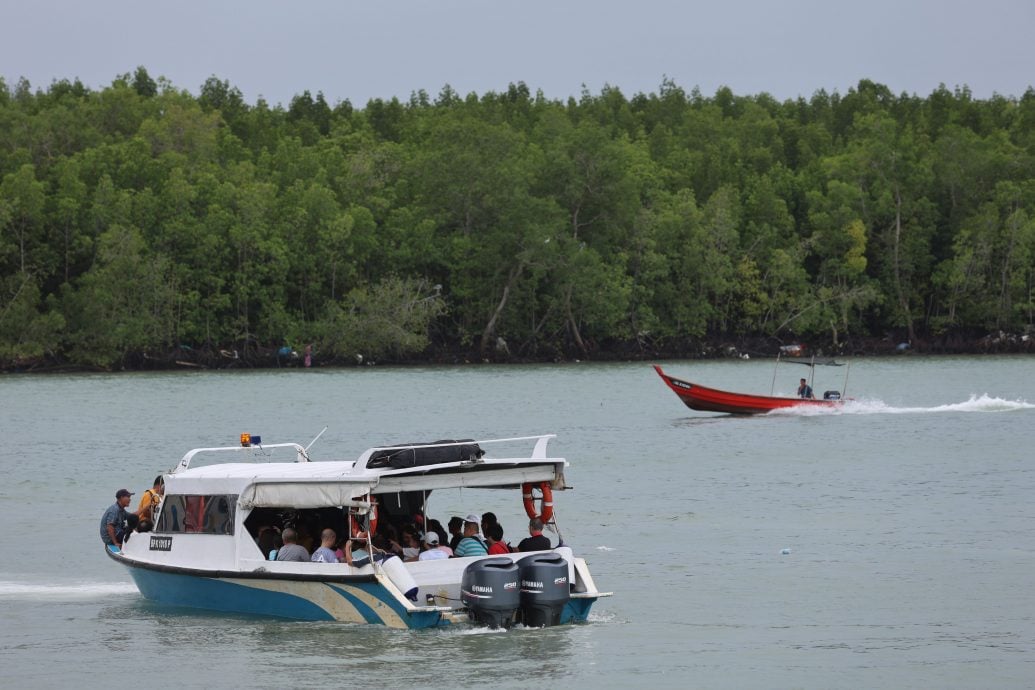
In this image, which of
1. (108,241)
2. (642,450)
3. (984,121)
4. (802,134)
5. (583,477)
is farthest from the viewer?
(984,121)

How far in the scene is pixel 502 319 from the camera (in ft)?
352

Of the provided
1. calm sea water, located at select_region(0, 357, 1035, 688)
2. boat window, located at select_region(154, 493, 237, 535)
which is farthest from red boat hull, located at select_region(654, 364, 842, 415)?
boat window, located at select_region(154, 493, 237, 535)

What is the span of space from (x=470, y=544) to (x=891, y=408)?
4558 centimetres

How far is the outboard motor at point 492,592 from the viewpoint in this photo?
66.6 ft

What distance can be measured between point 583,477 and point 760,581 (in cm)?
1696

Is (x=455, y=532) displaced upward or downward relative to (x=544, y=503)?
downward

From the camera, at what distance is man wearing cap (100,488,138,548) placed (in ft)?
80.5

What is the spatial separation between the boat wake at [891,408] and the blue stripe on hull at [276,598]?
40.3 metres

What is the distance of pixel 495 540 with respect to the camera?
22.4m

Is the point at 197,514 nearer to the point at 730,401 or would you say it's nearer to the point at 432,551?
the point at 432,551

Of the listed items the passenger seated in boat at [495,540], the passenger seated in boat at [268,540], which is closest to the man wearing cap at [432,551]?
the passenger seated in boat at [495,540]

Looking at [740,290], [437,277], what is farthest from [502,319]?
[740,290]

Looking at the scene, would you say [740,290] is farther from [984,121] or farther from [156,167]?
[984,121]

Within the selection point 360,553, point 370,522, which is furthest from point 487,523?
point 370,522
